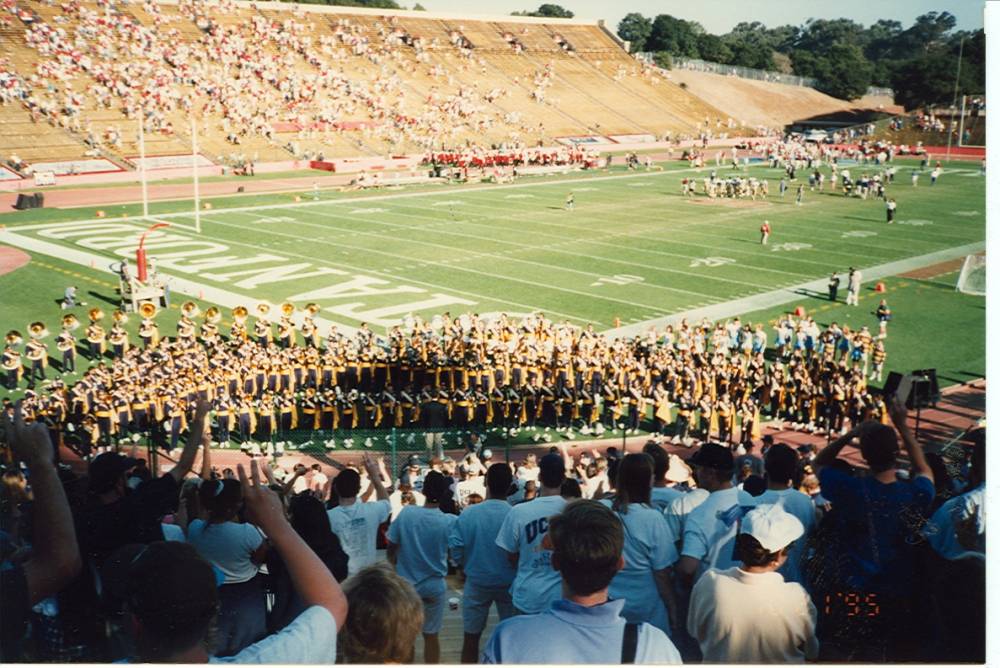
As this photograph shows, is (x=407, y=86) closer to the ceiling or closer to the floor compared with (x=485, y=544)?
closer to the ceiling

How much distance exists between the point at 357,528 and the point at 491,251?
24.8 metres

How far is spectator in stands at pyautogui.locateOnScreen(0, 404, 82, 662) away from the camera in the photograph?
320 cm

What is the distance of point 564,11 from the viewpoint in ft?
284

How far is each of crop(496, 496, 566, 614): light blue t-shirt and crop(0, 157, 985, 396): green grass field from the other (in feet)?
54.6

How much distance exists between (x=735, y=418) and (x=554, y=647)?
12.3 metres

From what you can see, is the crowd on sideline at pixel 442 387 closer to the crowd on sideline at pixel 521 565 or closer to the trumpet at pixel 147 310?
the trumpet at pixel 147 310

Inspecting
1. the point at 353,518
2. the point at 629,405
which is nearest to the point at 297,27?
the point at 629,405

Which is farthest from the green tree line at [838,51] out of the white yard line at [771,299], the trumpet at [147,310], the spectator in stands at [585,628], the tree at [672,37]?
the spectator in stands at [585,628]

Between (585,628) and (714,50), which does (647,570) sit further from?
(714,50)

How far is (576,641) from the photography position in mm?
3320

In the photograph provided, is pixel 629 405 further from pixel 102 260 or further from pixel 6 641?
pixel 102 260

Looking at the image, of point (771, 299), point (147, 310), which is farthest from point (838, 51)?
point (147, 310)

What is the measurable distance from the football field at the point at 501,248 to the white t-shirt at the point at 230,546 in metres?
16.4

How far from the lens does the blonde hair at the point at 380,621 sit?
287 cm
